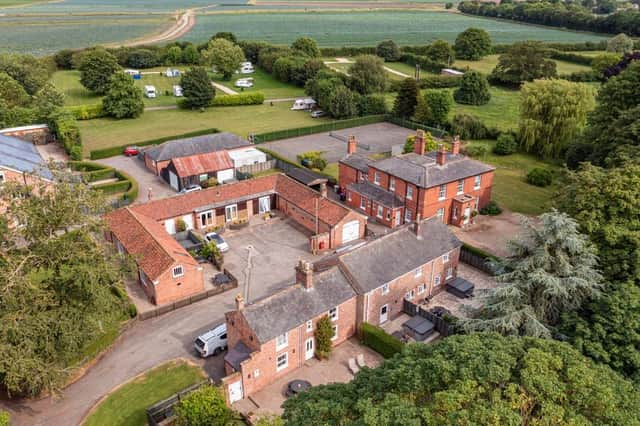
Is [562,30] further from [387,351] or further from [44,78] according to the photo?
[387,351]

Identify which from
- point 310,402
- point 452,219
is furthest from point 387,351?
point 452,219

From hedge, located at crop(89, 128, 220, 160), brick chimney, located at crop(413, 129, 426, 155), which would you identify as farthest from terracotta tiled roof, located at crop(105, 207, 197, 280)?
hedge, located at crop(89, 128, 220, 160)

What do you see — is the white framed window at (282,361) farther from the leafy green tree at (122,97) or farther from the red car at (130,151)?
the leafy green tree at (122,97)

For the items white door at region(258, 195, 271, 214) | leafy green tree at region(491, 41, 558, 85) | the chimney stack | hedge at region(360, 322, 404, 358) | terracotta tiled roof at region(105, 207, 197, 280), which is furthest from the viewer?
leafy green tree at region(491, 41, 558, 85)

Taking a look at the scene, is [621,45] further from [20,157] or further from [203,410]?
[203,410]

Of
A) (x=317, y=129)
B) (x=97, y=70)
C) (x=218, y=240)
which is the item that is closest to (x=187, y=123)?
(x=317, y=129)

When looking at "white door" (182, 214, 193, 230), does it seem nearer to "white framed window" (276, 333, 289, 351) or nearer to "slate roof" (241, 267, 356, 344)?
"slate roof" (241, 267, 356, 344)
